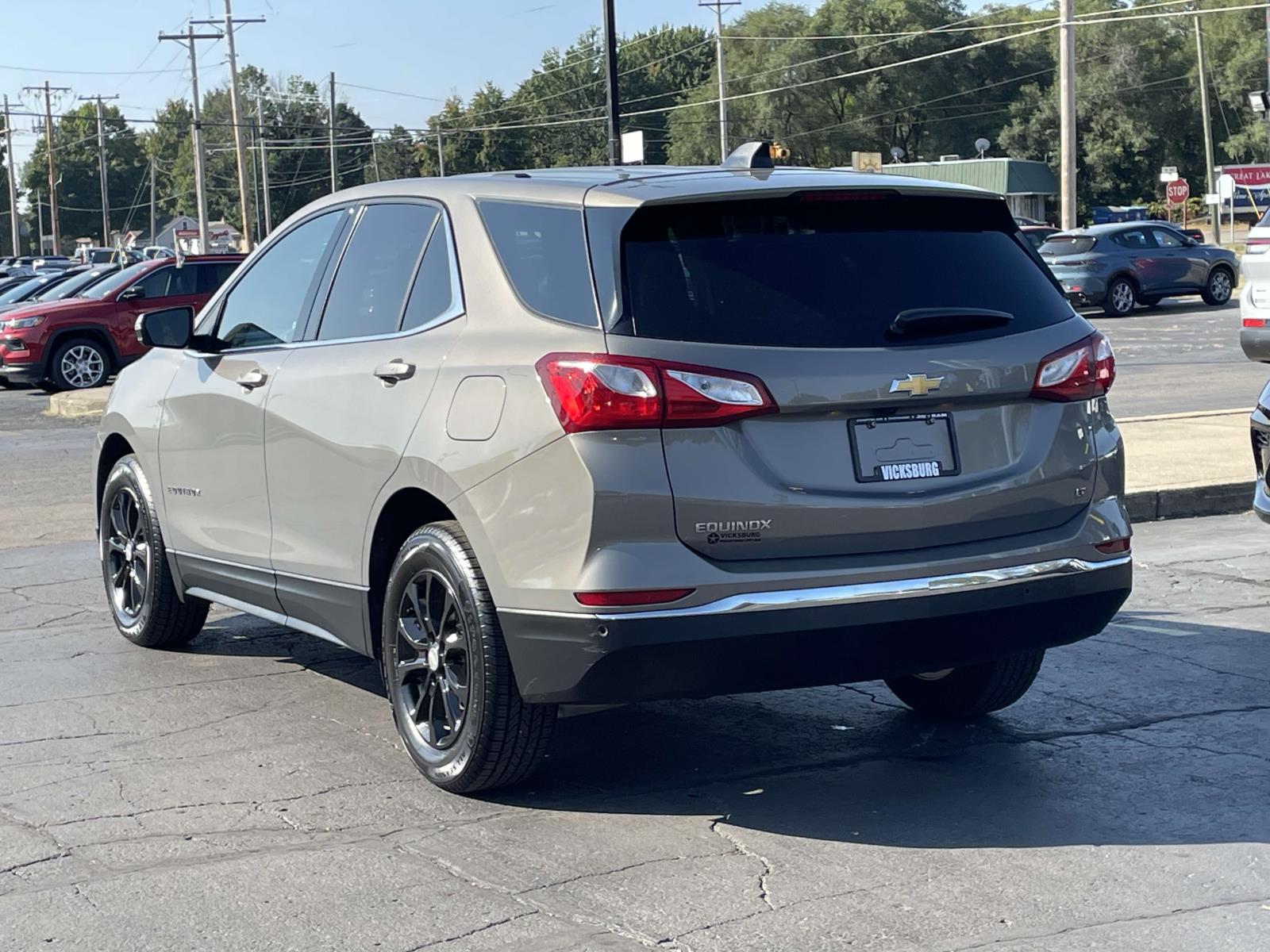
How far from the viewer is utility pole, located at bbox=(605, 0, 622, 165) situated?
970 inches

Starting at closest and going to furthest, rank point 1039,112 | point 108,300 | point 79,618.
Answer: point 79,618 → point 108,300 → point 1039,112

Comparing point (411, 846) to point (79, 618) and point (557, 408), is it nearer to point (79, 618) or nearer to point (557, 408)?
point (557, 408)

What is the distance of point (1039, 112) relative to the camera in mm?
94312

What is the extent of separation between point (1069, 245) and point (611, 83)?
10160 millimetres

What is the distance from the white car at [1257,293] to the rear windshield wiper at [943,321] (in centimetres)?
1059

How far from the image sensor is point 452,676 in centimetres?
496

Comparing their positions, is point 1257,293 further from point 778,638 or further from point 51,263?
point 51,263

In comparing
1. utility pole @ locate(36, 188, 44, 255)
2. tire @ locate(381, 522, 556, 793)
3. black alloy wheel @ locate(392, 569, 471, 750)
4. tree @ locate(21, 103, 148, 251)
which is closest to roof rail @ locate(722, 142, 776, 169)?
tire @ locate(381, 522, 556, 793)

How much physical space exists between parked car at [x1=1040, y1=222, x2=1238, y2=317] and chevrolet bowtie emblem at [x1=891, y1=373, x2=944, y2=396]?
26247 millimetres

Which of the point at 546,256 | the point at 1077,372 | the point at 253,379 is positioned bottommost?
the point at 1077,372

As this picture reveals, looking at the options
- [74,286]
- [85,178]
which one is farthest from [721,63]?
[85,178]

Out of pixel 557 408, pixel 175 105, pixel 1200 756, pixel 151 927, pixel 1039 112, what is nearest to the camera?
pixel 151 927

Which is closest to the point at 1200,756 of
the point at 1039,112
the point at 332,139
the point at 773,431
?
the point at 773,431

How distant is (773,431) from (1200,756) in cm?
190
